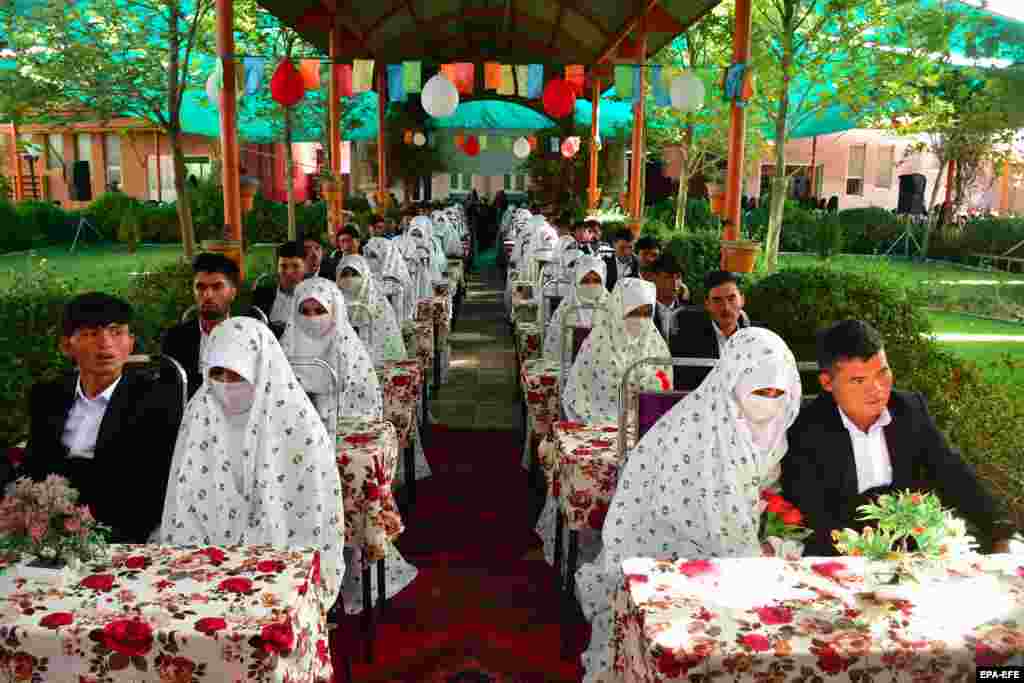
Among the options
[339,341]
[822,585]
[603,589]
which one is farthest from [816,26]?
[822,585]

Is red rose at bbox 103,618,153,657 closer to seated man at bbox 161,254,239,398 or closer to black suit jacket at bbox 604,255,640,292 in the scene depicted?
seated man at bbox 161,254,239,398

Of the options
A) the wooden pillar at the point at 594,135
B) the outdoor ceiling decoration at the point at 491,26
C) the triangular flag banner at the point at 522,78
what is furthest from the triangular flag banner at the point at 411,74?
the wooden pillar at the point at 594,135

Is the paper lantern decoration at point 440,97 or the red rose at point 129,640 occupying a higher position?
the paper lantern decoration at point 440,97

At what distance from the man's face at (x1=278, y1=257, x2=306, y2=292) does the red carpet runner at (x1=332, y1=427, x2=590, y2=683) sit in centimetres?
181

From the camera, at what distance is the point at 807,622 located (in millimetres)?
2166

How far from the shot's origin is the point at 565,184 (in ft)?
87.5

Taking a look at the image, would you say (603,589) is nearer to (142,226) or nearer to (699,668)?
(699,668)

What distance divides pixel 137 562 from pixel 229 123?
20.1 feet

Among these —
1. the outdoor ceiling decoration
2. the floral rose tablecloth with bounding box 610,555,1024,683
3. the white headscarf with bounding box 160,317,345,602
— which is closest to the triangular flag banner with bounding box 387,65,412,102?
the outdoor ceiling decoration

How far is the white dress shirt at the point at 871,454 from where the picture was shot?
122 inches

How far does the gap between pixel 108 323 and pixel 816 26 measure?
9895 mm

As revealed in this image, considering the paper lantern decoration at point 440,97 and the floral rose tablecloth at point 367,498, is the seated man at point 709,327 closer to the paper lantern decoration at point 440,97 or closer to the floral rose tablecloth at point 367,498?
the floral rose tablecloth at point 367,498

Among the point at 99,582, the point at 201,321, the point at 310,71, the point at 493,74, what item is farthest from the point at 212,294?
the point at 493,74

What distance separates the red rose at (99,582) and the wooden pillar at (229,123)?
5579 millimetres
